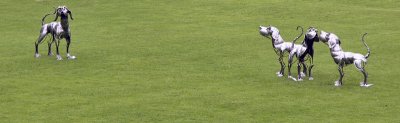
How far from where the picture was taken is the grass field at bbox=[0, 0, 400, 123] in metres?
32.9

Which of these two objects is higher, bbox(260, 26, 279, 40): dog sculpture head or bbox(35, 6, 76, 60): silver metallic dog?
bbox(260, 26, 279, 40): dog sculpture head

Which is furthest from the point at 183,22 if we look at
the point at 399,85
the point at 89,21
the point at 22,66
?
the point at 399,85

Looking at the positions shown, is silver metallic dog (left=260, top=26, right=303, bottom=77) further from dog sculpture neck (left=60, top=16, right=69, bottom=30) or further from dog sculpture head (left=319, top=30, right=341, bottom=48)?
dog sculpture neck (left=60, top=16, right=69, bottom=30)

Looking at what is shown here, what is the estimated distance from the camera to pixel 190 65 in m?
42.0

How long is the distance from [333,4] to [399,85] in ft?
78.0

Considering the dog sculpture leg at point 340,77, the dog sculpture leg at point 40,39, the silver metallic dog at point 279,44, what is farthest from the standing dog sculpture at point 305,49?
the dog sculpture leg at point 40,39

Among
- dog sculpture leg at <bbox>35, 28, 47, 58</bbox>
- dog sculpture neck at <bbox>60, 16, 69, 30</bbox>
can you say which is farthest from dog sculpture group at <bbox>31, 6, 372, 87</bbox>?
dog sculpture leg at <bbox>35, 28, 47, 58</bbox>

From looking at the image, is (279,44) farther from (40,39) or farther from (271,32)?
(40,39)

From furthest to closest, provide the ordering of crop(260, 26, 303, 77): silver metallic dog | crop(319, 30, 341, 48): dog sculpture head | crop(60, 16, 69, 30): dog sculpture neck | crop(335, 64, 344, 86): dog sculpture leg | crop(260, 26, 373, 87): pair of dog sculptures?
1. crop(60, 16, 69, 30): dog sculpture neck
2. crop(260, 26, 303, 77): silver metallic dog
3. crop(319, 30, 341, 48): dog sculpture head
4. crop(335, 64, 344, 86): dog sculpture leg
5. crop(260, 26, 373, 87): pair of dog sculptures

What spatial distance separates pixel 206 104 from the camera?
33.8 meters

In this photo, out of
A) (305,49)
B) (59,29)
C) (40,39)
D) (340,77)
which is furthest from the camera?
(40,39)

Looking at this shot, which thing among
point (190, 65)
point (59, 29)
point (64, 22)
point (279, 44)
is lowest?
point (190, 65)

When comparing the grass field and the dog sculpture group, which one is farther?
the dog sculpture group

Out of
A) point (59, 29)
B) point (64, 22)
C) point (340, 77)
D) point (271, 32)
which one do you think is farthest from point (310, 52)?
point (59, 29)
